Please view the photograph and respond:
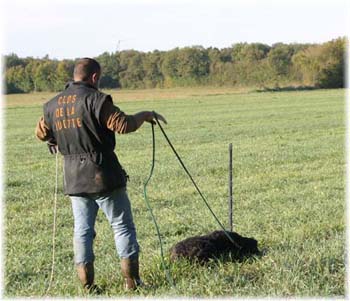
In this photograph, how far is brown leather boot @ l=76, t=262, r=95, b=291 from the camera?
5.44 m

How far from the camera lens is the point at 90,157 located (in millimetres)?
5227

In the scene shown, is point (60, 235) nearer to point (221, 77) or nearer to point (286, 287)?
point (286, 287)

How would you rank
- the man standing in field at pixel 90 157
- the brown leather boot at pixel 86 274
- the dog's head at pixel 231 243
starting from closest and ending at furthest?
the man standing in field at pixel 90 157 < the brown leather boot at pixel 86 274 < the dog's head at pixel 231 243

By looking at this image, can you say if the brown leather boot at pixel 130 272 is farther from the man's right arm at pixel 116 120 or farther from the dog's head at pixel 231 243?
the man's right arm at pixel 116 120

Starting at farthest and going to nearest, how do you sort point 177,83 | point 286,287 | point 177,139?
point 177,83 < point 177,139 < point 286,287

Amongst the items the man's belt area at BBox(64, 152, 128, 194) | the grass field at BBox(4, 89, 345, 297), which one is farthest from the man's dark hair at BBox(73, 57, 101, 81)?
the grass field at BBox(4, 89, 345, 297)

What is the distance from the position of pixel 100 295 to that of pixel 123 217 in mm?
689

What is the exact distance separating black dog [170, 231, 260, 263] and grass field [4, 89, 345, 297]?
0.14 m

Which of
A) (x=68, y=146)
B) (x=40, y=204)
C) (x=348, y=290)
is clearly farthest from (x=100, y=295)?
(x=40, y=204)

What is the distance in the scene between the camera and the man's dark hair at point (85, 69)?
535 cm

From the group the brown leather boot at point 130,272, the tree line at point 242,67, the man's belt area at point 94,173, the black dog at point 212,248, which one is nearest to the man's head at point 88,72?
the man's belt area at point 94,173

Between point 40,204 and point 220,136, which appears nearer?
point 40,204

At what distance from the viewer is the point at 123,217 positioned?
17.5ft

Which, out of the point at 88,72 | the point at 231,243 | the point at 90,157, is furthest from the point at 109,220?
the point at 231,243
